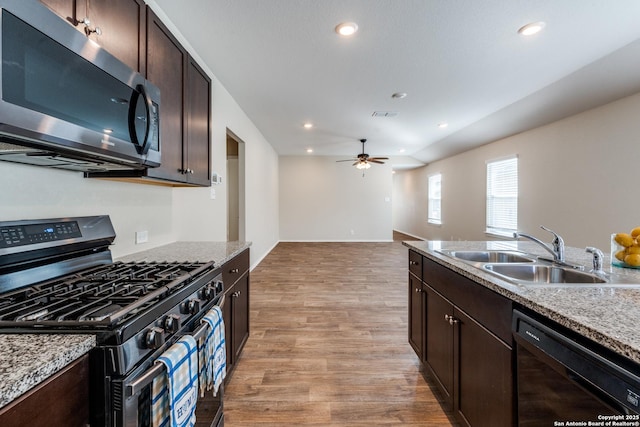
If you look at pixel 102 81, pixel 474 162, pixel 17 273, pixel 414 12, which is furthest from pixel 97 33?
pixel 474 162

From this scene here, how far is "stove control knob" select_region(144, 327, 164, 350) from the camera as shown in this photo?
857mm

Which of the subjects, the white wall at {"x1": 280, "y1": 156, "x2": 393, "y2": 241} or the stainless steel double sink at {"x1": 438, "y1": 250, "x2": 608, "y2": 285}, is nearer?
the stainless steel double sink at {"x1": 438, "y1": 250, "x2": 608, "y2": 285}

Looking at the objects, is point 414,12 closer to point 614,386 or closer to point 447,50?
point 447,50

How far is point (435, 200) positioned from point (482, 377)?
7.72 meters

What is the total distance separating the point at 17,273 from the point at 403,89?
376cm

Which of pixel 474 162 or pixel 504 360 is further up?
pixel 474 162

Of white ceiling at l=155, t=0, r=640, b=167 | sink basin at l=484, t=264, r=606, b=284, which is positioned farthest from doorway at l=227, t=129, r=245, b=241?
sink basin at l=484, t=264, r=606, b=284

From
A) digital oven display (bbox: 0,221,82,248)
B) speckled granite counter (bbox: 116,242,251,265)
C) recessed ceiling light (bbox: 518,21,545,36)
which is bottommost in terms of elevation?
speckled granite counter (bbox: 116,242,251,265)

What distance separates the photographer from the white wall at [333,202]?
28.0 feet

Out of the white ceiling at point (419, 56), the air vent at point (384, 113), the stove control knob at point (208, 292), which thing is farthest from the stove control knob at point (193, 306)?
the air vent at point (384, 113)

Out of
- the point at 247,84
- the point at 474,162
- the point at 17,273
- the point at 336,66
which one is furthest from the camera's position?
the point at 474,162

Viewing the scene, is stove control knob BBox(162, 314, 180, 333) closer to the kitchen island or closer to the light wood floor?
the light wood floor

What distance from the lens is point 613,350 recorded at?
696mm

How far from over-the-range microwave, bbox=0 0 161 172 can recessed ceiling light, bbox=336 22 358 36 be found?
1.61 m
